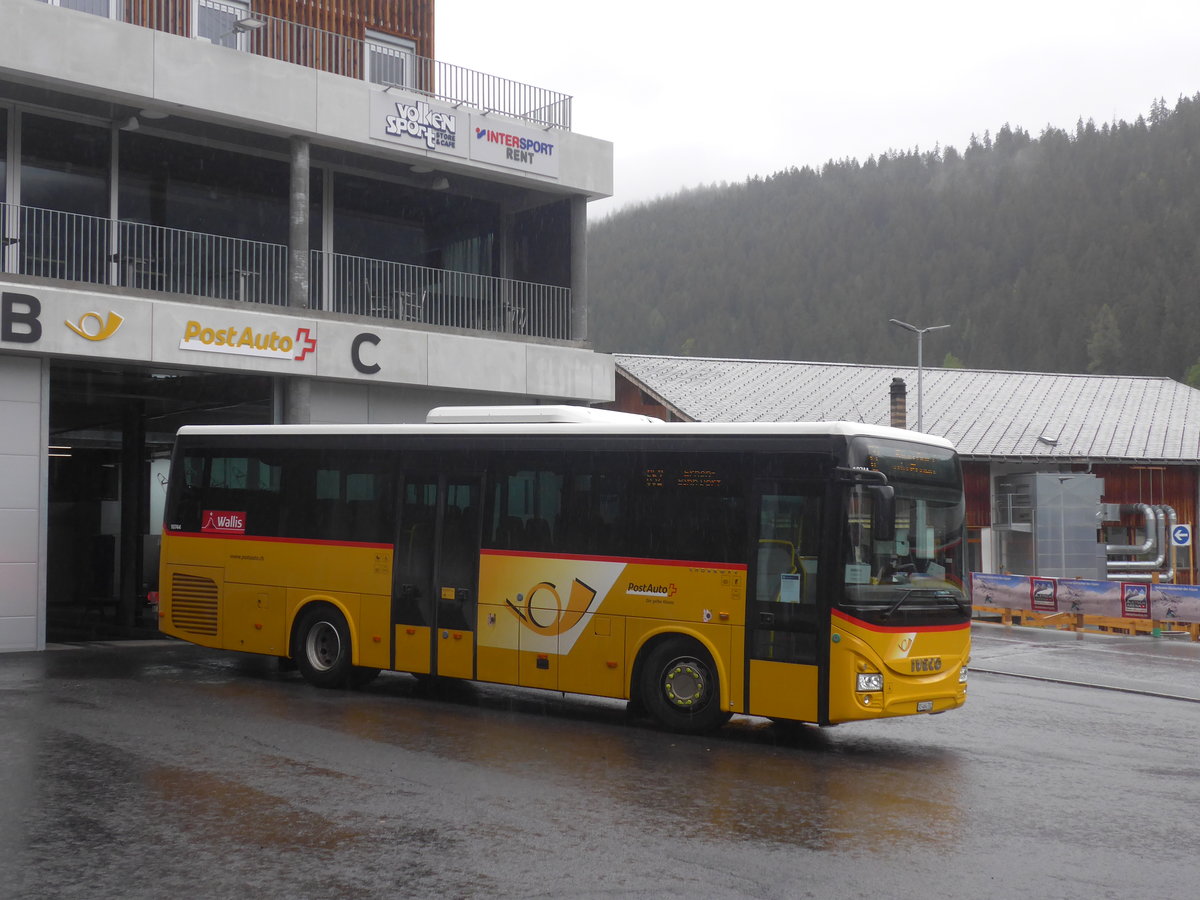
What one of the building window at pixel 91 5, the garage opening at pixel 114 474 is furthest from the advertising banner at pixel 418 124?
the garage opening at pixel 114 474

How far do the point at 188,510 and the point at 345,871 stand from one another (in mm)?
10507

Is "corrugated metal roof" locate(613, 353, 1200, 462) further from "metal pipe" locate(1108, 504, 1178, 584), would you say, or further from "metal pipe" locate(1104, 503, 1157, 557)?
"metal pipe" locate(1108, 504, 1178, 584)

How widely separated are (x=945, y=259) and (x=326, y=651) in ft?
414

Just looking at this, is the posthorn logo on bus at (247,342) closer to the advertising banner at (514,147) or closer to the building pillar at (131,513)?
the advertising banner at (514,147)

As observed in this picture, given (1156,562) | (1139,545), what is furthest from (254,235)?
(1139,545)

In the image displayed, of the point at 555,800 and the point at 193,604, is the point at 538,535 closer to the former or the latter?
the point at 555,800

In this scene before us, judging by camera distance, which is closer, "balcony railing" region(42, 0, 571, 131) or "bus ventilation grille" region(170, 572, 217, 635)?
"bus ventilation grille" region(170, 572, 217, 635)

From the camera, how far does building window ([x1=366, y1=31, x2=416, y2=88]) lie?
84.2ft

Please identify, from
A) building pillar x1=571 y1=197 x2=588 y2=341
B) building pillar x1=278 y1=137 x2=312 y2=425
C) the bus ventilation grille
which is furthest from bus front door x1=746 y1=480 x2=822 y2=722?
building pillar x1=571 y1=197 x2=588 y2=341

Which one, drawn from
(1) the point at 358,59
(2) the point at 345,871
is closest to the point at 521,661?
(2) the point at 345,871

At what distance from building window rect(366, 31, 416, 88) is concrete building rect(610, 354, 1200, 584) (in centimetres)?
2411

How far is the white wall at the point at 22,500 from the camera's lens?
1928cm

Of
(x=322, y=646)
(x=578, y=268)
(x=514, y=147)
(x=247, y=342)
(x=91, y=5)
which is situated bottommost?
(x=322, y=646)

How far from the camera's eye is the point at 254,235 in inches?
959
